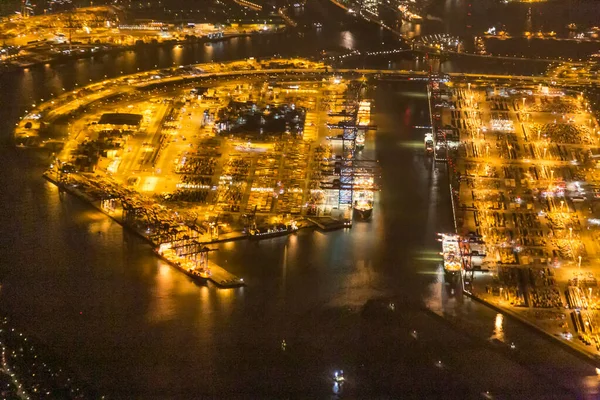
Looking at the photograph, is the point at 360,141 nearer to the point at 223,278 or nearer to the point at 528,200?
the point at 528,200

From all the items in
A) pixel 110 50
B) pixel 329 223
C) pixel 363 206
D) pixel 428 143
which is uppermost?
pixel 110 50

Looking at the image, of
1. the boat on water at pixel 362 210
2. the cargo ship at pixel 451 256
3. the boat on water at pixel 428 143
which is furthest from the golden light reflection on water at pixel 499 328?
the boat on water at pixel 428 143

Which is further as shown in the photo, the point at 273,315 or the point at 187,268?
the point at 187,268

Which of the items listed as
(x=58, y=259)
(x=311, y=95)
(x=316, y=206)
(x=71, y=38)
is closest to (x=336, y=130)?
(x=311, y=95)

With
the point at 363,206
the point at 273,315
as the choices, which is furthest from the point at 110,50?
the point at 273,315

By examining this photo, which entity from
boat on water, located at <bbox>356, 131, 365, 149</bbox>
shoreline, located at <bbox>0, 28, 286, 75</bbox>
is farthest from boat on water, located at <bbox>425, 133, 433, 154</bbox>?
shoreline, located at <bbox>0, 28, 286, 75</bbox>

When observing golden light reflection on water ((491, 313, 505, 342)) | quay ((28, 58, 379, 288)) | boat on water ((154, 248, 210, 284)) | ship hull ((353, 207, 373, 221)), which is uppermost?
quay ((28, 58, 379, 288))

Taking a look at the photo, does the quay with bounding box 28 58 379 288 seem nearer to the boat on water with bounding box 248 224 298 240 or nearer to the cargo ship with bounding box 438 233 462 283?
the boat on water with bounding box 248 224 298 240

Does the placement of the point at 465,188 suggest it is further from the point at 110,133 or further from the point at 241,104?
the point at 110,133

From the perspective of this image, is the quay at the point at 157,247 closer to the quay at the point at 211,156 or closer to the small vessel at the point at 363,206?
the quay at the point at 211,156
